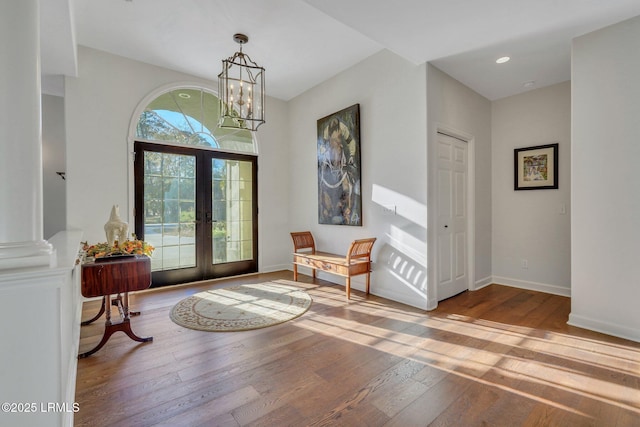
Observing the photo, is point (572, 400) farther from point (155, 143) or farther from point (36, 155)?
point (155, 143)

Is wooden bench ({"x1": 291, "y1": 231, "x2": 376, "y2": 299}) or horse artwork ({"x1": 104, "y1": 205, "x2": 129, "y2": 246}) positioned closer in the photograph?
horse artwork ({"x1": 104, "y1": 205, "x2": 129, "y2": 246})

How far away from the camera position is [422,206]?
3303mm

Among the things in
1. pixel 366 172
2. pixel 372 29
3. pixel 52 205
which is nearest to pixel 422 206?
pixel 366 172

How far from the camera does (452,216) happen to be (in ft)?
12.4

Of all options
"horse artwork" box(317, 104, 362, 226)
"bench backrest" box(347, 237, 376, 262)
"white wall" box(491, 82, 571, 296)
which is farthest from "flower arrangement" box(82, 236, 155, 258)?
"white wall" box(491, 82, 571, 296)

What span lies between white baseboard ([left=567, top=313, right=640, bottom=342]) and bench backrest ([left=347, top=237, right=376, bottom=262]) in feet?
6.95

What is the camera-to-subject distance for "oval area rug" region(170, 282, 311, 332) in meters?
2.90

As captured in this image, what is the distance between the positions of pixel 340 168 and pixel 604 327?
3.31 metres

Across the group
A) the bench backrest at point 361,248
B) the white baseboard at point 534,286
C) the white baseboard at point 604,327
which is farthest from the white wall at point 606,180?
the bench backrest at point 361,248

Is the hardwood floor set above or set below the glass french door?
below

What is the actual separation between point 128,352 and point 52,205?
3.52m

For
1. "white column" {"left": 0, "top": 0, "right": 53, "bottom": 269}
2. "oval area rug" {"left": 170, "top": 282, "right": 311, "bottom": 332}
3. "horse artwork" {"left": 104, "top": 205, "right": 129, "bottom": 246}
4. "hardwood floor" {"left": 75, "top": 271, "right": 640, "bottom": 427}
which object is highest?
"white column" {"left": 0, "top": 0, "right": 53, "bottom": 269}

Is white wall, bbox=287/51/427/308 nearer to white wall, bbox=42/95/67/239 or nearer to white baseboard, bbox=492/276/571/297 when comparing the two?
white baseboard, bbox=492/276/571/297

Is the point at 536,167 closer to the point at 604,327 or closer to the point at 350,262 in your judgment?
the point at 604,327
